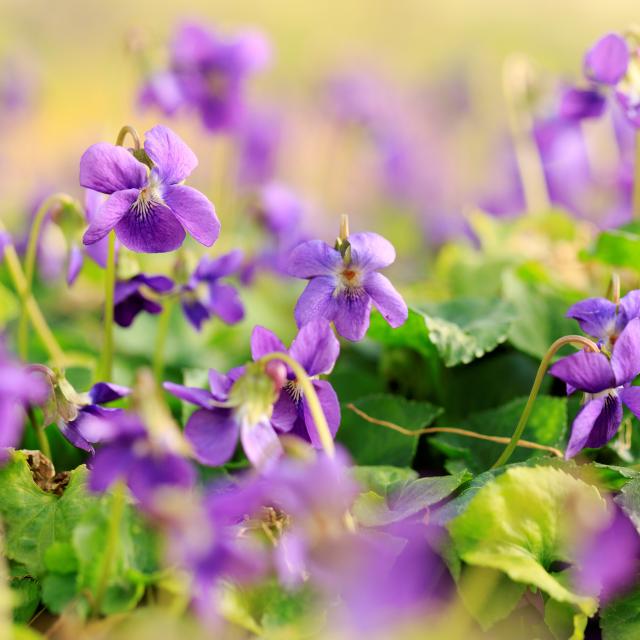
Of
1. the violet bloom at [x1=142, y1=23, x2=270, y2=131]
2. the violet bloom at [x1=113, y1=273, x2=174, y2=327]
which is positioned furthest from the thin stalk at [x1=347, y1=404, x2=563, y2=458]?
the violet bloom at [x1=142, y1=23, x2=270, y2=131]

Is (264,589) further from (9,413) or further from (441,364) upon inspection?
(441,364)

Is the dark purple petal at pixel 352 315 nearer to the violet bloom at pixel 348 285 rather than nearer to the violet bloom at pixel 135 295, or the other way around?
the violet bloom at pixel 348 285

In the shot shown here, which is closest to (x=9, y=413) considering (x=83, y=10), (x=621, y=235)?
(x=621, y=235)

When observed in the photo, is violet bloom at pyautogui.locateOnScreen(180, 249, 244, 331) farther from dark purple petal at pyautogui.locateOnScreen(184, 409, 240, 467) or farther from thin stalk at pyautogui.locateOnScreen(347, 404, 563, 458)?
dark purple petal at pyautogui.locateOnScreen(184, 409, 240, 467)

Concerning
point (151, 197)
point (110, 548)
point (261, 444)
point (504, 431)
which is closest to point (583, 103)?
point (504, 431)

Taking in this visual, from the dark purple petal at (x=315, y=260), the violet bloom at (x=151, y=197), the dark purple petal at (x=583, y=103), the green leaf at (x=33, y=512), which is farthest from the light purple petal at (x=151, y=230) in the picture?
the dark purple petal at (x=583, y=103)

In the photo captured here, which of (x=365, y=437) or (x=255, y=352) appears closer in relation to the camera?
(x=255, y=352)
